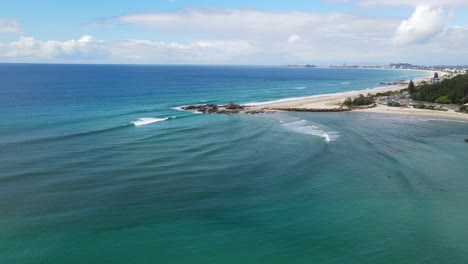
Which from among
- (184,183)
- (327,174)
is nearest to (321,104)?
(327,174)

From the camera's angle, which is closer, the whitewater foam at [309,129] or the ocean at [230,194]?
the ocean at [230,194]

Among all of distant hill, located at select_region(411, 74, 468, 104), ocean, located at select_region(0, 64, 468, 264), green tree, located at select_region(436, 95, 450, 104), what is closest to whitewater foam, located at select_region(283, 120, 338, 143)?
ocean, located at select_region(0, 64, 468, 264)

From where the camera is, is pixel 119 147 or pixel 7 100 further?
pixel 7 100

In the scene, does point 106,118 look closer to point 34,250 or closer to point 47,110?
point 47,110

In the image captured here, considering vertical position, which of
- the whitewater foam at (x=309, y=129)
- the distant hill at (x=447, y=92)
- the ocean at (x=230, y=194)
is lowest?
the ocean at (x=230, y=194)

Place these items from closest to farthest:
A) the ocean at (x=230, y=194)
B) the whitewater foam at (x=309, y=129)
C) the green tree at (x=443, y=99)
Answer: the ocean at (x=230, y=194) → the whitewater foam at (x=309, y=129) → the green tree at (x=443, y=99)

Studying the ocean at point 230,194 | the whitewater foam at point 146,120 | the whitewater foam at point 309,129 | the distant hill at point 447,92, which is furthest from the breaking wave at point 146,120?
the distant hill at point 447,92

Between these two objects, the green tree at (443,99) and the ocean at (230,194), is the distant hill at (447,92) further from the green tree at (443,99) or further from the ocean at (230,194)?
the ocean at (230,194)

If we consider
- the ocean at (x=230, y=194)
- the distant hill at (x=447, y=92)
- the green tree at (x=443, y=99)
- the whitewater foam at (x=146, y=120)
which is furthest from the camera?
the green tree at (x=443, y=99)
